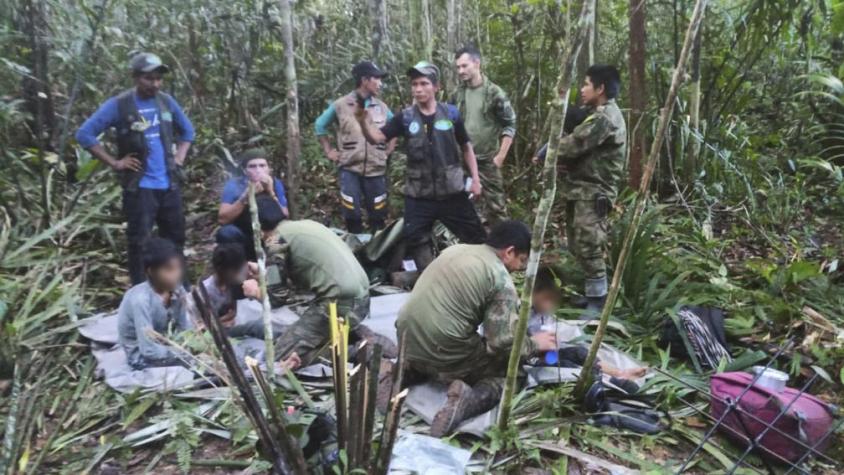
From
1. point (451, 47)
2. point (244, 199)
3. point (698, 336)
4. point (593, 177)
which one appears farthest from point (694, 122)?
point (244, 199)

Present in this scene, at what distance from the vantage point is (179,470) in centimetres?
311

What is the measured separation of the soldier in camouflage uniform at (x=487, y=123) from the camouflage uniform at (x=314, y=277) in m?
2.22

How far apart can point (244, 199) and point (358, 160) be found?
142cm

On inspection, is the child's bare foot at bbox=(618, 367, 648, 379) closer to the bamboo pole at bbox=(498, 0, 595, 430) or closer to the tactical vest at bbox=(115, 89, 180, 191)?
the bamboo pole at bbox=(498, 0, 595, 430)

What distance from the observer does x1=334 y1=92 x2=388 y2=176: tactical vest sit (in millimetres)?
5961

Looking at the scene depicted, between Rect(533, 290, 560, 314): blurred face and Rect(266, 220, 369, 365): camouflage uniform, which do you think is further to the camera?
Rect(266, 220, 369, 365): camouflage uniform

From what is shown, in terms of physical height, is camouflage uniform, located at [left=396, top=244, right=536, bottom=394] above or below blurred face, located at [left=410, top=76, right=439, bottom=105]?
below

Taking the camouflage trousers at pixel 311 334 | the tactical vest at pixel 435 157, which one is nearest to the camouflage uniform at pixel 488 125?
the tactical vest at pixel 435 157

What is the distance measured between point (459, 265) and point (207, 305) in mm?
1532

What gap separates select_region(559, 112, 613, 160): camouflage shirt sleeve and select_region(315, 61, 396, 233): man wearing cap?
170 centimetres

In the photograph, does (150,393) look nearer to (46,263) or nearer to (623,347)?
(46,263)

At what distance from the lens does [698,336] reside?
4.11m

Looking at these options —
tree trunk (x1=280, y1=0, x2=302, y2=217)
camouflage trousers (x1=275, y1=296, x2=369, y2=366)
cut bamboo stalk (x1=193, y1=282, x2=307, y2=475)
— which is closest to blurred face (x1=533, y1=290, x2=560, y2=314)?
camouflage trousers (x1=275, y1=296, x2=369, y2=366)

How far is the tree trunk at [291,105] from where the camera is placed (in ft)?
17.3
